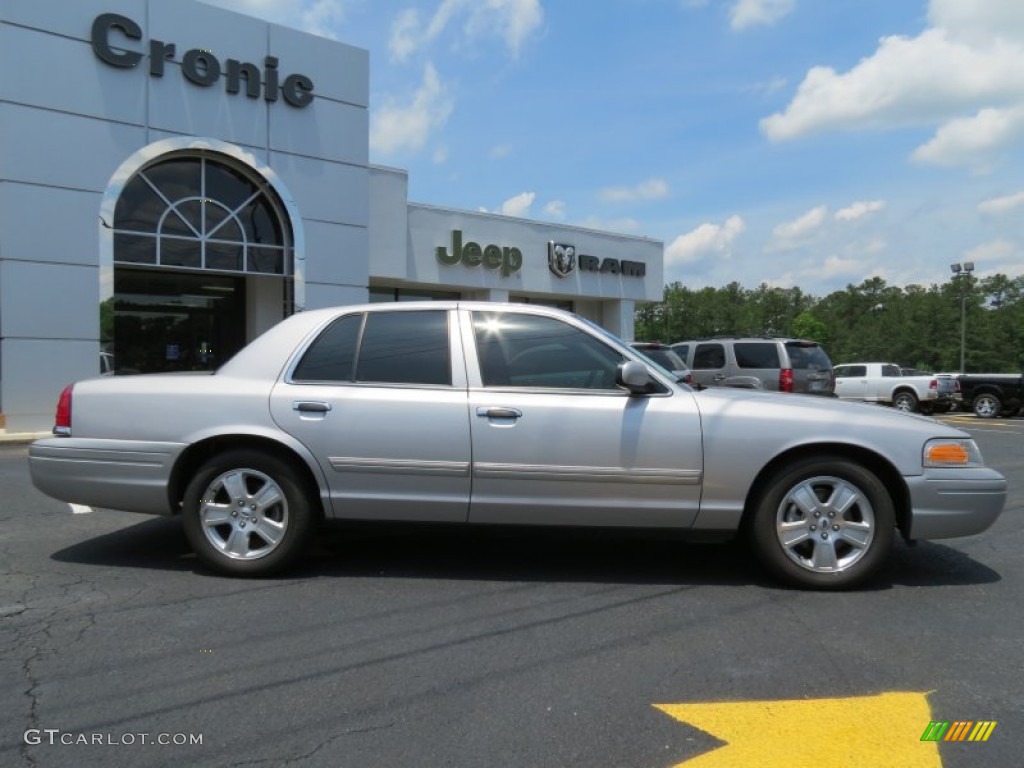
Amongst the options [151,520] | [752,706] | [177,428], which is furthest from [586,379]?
[151,520]

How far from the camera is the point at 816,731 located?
2922 mm

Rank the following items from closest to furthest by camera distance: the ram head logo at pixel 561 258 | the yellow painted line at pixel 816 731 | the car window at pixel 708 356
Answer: the yellow painted line at pixel 816 731, the car window at pixel 708 356, the ram head logo at pixel 561 258

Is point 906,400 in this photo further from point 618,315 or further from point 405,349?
point 405,349

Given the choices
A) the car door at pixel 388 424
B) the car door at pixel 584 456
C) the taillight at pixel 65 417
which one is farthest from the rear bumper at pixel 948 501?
the taillight at pixel 65 417

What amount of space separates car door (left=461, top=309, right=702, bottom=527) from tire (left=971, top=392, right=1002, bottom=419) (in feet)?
70.1

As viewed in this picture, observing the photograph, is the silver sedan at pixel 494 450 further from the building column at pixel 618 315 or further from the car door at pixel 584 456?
the building column at pixel 618 315

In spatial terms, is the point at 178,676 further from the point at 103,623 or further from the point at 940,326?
the point at 940,326

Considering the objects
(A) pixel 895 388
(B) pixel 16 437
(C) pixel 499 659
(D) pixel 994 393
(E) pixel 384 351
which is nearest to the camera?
(C) pixel 499 659

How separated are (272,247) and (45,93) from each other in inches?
185

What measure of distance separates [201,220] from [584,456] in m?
13.2

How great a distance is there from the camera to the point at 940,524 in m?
4.47

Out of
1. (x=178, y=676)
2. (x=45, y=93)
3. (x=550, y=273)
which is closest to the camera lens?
(x=178, y=676)

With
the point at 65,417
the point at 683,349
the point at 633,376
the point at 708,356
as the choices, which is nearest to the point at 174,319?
the point at 683,349

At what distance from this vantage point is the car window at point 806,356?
48.5 ft
